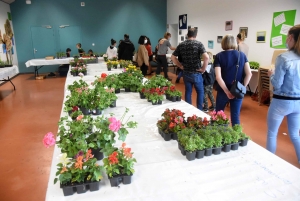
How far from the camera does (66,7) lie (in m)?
9.43

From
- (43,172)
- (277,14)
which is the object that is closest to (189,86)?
(43,172)

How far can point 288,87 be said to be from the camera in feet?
5.98

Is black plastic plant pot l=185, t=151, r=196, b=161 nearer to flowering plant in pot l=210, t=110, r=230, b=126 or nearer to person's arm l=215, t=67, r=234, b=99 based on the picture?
flowering plant in pot l=210, t=110, r=230, b=126

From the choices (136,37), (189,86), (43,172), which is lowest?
(43,172)

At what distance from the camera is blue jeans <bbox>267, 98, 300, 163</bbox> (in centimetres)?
186

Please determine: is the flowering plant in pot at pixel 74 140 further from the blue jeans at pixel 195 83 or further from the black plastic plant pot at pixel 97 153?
the blue jeans at pixel 195 83

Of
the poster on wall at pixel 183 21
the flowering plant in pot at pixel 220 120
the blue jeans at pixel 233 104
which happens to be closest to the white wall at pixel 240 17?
the poster on wall at pixel 183 21

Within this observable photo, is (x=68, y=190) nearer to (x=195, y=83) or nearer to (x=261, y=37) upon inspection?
(x=195, y=83)

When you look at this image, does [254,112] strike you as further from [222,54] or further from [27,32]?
[27,32]

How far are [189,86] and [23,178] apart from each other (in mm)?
2269

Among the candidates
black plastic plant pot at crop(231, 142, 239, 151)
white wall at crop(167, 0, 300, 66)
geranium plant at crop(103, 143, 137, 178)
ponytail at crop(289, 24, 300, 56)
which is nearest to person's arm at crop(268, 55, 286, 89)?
ponytail at crop(289, 24, 300, 56)

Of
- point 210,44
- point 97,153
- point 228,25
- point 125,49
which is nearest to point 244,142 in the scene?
point 97,153

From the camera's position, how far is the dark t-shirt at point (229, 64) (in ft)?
7.61

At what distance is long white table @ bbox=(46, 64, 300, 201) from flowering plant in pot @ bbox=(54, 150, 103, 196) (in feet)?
0.12
